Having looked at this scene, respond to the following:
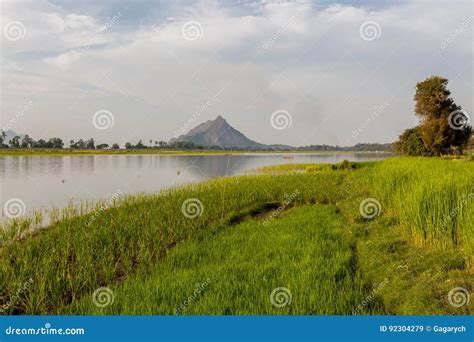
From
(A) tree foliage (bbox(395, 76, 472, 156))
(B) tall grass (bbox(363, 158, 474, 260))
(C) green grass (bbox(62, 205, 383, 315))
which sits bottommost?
(C) green grass (bbox(62, 205, 383, 315))

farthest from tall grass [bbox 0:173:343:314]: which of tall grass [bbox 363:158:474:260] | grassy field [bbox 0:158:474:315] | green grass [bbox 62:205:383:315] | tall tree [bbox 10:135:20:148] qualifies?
tall tree [bbox 10:135:20:148]

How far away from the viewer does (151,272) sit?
7.27m

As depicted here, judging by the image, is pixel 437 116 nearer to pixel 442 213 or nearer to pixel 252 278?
pixel 442 213

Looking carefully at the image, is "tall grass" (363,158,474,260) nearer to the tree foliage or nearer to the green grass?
the green grass

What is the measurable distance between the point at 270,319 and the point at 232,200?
32.1 feet

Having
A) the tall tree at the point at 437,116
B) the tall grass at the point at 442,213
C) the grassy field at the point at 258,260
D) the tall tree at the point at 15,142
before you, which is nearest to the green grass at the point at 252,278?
the grassy field at the point at 258,260

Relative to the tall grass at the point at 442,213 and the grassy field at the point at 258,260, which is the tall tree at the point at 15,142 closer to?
Answer: the grassy field at the point at 258,260

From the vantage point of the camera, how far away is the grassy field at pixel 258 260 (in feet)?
18.2

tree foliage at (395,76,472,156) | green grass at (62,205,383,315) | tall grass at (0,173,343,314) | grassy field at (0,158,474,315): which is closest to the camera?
green grass at (62,205,383,315)

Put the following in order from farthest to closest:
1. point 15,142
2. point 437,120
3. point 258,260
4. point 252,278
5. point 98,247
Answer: point 15,142 < point 437,120 < point 98,247 < point 258,260 < point 252,278

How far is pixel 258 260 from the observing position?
7.50m

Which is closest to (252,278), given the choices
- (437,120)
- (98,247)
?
(98,247)

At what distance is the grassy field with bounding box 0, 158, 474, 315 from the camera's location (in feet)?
18.2

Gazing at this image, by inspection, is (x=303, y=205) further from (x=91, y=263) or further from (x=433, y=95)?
(x=433, y=95)
